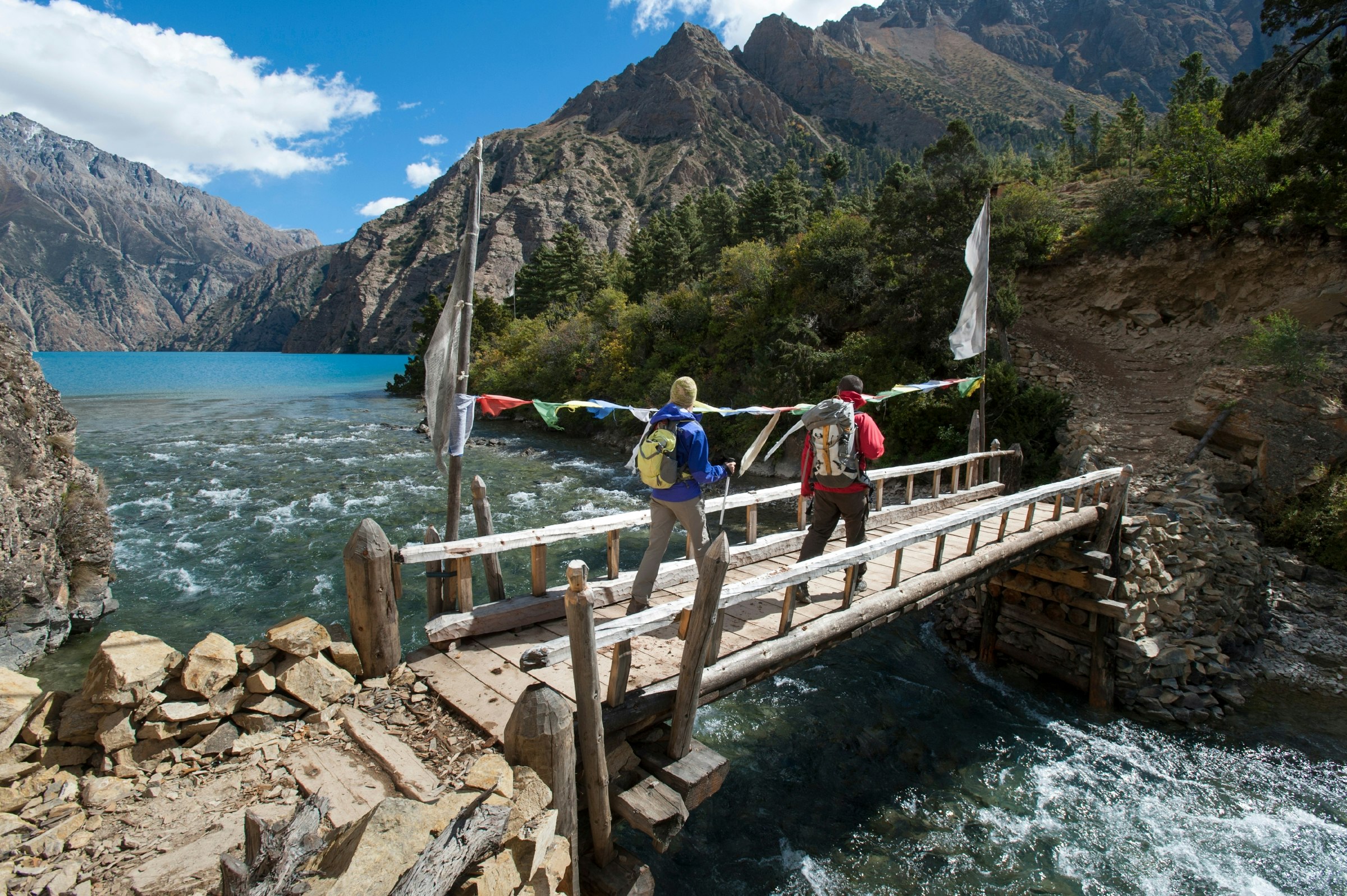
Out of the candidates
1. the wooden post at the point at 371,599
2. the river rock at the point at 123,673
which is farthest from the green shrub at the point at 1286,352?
the river rock at the point at 123,673

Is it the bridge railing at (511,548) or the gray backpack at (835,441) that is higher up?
the gray backpack at (835,441)

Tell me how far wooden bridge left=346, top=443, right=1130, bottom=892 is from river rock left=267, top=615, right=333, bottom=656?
0.91 ft

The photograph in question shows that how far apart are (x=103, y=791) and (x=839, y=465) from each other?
241 inches

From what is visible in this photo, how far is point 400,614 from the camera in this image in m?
9.98

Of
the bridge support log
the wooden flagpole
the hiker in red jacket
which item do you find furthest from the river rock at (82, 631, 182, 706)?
the hiker in red jacket

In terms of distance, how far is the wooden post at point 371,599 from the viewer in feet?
15.9

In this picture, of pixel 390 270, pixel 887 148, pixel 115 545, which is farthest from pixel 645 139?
pixel 115 545

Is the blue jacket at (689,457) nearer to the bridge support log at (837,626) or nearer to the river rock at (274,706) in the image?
the bridge support log at (837,626)

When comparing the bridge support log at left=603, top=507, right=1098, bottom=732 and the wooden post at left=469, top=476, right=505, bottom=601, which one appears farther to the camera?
the wooden post at left=469, top=476, right=505, bottom=601

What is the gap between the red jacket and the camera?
6250 millimetres

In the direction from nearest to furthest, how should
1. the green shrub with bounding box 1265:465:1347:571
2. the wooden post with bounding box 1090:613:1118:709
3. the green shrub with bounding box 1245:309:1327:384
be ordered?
the wooden post with bounding box 1090:613:1118:709, the green shrub with bounding box 1265:465:1347:571, the green shrub with bounding box 1245:309:1327:384

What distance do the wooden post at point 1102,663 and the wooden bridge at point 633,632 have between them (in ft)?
6.28

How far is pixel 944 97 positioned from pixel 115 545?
603ft

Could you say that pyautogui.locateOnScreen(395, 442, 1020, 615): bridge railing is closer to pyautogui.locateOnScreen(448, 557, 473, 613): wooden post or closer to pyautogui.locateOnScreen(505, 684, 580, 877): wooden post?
pyautogui.locateOnScreen(448, 557, 473, 613): wooden post
